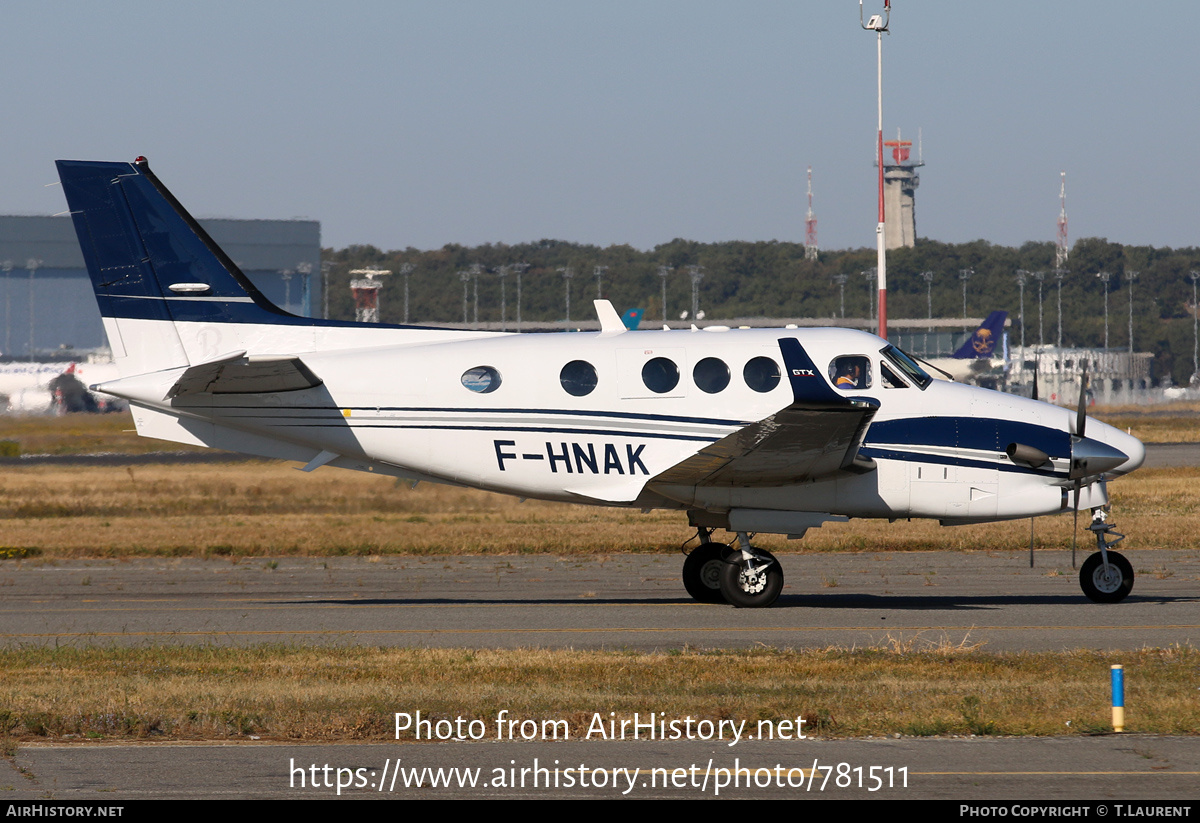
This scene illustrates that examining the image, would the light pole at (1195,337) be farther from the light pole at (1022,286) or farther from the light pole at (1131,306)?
the light pole at (1022,286)

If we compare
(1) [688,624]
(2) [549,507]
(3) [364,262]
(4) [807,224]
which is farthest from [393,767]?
(4) [807,224]

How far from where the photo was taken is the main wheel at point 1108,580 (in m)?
15.1

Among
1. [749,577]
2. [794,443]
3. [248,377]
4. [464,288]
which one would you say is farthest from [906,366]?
[464,288]

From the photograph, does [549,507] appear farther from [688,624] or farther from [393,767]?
[393,767]

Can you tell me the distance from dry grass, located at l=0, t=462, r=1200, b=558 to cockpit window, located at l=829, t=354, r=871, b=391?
26.0ft

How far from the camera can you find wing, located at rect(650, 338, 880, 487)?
13547 mm

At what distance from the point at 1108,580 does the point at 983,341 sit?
48.7 metres

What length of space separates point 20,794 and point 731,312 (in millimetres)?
84319

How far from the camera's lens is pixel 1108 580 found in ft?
49.9

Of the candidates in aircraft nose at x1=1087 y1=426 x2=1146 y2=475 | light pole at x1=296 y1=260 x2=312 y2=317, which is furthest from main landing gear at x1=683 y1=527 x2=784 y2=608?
light pole at x1=296 y1=260 x2=312 y2=317

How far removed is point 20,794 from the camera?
7.11 meters

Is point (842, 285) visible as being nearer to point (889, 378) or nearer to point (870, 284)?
point (870, 284)

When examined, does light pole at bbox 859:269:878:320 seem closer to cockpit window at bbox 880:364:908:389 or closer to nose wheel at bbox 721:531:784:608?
cockpit window at bbox 880:364:908:389

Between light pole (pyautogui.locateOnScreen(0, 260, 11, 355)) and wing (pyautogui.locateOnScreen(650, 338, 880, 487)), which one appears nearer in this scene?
wing (pyautogui.locateOnScreen(650, 338, 880, 487))
